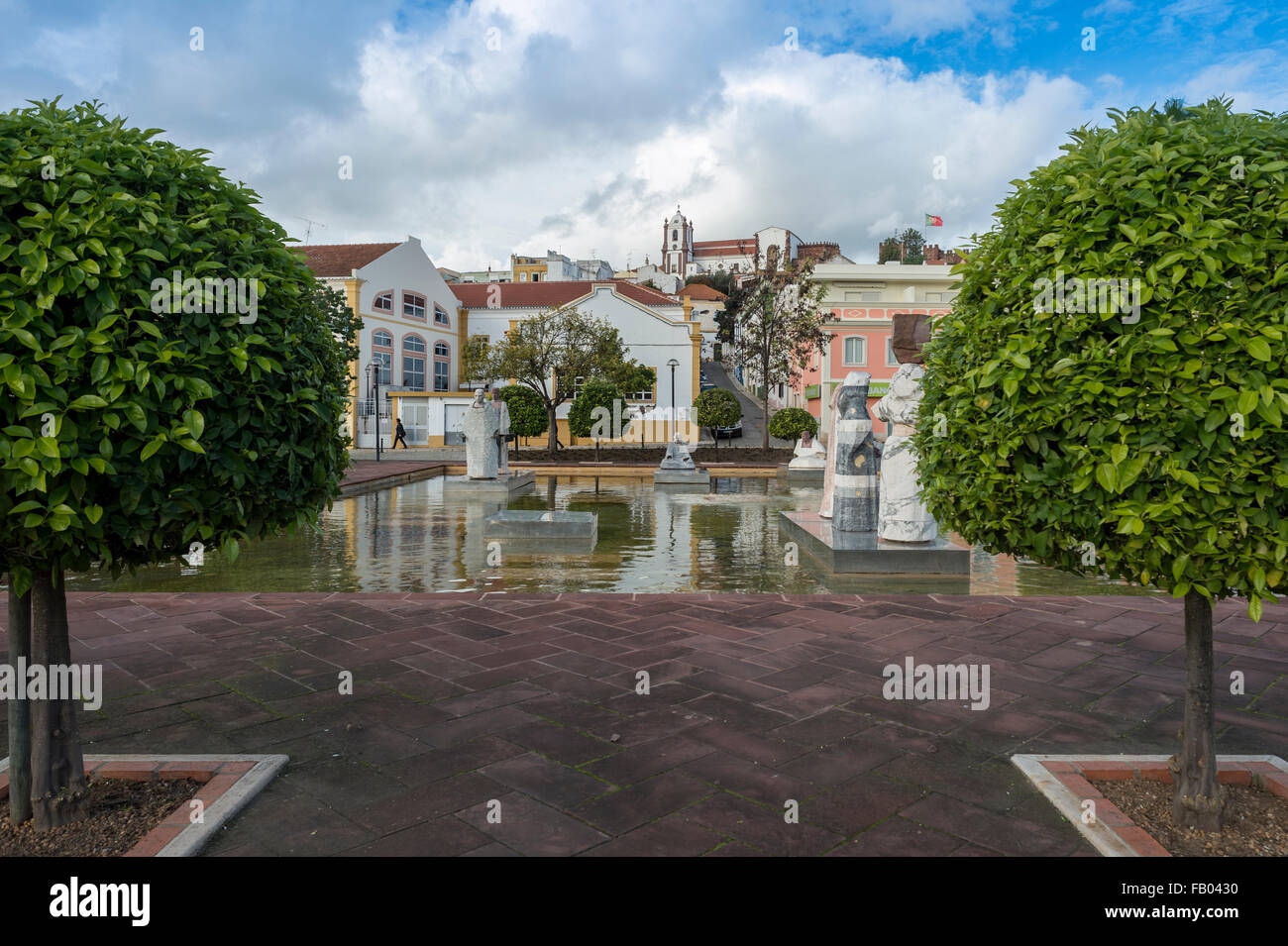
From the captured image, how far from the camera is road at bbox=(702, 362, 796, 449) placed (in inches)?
1433

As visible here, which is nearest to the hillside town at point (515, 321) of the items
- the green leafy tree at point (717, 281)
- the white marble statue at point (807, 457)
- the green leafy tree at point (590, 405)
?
the green leafy tree at point (590, 405)

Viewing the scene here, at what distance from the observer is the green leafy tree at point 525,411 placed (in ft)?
93.9

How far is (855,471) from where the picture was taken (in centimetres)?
836

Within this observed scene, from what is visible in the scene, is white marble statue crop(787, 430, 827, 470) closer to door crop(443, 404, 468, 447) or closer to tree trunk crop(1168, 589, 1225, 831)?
tree trunk crop(1168, 589, 1225, 831)

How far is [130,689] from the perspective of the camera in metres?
4.50

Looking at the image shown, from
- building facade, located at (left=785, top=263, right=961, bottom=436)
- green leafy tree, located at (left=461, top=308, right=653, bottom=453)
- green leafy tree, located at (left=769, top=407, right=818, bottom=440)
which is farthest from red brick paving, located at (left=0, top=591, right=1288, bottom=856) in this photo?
building facade, located at (left=785, top=263, right=961, bottom=436)

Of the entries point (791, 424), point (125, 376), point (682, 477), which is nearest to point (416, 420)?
point (791, 424)

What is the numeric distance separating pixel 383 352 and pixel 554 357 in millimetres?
12233

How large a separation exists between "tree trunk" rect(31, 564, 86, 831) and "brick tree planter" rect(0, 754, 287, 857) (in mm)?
338

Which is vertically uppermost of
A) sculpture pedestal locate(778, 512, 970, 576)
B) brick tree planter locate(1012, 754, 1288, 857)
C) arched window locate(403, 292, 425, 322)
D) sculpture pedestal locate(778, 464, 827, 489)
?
arched window locate(403, 292, 425, 322)

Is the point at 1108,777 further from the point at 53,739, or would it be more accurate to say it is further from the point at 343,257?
the point at 343,257
